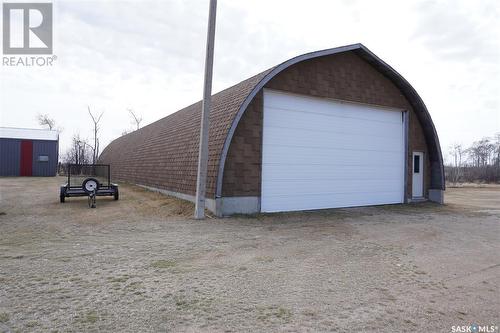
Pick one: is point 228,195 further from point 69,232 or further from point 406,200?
point 406,200

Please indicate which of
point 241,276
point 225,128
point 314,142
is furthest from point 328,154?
point 241,276

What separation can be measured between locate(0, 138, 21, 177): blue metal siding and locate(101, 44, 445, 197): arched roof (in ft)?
56.2

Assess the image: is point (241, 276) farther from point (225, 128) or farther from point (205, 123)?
point (225, 128)

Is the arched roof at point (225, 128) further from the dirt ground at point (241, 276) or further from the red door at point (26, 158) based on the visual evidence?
the red door at point (26, 158)

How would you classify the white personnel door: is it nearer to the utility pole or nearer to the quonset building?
the quonset building

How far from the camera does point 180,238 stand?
697cm

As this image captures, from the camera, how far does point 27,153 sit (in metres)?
29.1

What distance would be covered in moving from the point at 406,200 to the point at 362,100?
15.1ft

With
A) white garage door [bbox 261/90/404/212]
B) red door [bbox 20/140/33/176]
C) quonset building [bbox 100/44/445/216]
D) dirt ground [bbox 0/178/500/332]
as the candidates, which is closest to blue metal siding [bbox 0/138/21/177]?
red door [bbox 20/140/33/176]

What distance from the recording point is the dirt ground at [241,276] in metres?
3.37

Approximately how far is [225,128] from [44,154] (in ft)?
85.2

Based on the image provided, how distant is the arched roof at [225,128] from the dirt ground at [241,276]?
7.45 feet

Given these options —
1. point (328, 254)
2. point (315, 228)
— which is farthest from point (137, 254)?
point (315, 228)

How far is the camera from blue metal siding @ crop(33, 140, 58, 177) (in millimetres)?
29359
